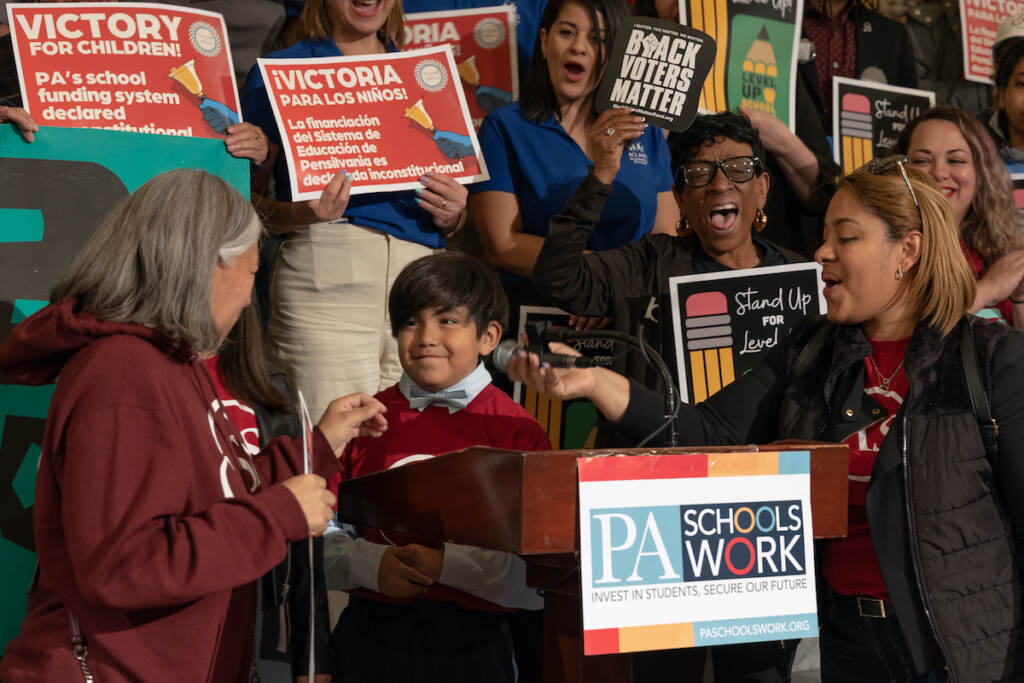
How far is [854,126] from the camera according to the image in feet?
16.4

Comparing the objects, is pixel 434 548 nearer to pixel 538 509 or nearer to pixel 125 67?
pixel 538 509

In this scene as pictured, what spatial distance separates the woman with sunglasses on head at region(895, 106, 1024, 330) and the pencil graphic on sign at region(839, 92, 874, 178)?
0.91 meters

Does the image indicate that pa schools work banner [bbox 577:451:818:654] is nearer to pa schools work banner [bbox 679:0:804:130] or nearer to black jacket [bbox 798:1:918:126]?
pa schools work banner [bbox 679:0:804:130]

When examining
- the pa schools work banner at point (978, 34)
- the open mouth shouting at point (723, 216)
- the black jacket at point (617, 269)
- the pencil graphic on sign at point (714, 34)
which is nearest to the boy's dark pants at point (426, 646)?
the black jacket at point (617, 269)

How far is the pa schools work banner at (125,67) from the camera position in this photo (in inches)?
133

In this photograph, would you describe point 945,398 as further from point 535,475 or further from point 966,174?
point 966,174

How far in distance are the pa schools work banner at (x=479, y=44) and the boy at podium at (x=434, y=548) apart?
5.15 ft

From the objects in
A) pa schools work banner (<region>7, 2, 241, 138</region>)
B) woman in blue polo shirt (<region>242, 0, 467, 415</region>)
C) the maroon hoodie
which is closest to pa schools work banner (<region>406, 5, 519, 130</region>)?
woman in blue polo shirt (<region>242, 0, 467, 415</region>)

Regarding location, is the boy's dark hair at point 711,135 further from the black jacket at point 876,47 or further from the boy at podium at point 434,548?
the black jacket at point 876,47

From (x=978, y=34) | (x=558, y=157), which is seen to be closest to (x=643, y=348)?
(x=558, y=157)

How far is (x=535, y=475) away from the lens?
185 cm

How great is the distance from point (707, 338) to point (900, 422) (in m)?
1.26

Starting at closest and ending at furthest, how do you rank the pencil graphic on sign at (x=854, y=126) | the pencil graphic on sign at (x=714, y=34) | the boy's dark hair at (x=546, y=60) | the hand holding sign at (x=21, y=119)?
1. the hand holding sign at (x=21, y=119)
2. the boy's dark hair at (x=546, y=60)
3. the pencil graphic on sign at (x=714, y=34)
4. the pencil graphic on sign at (x=854, y=126)

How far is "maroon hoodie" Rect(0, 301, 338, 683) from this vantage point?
1.78 meters
